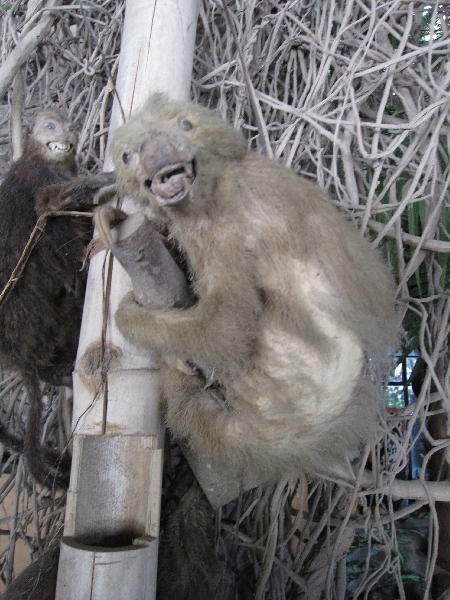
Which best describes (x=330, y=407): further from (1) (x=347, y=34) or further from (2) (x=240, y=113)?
(1) (x=347, y=34)

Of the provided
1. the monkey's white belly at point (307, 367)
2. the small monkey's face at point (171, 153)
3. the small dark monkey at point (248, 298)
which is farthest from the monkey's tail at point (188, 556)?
the small monkey's face at point (171, 153)

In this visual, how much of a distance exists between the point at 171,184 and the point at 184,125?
0.23 metres

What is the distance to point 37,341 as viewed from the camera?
1658mm

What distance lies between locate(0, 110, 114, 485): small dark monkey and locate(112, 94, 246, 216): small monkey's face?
40cm

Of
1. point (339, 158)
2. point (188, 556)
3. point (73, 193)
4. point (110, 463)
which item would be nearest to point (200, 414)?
point (110, 463)

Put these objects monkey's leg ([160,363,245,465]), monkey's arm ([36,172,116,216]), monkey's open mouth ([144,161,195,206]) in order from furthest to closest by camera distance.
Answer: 1. monkey's arm ([36,172,116,216])
2. monkey's leg ([160,363,245,465])
3. monkey's open mouth ([144,161,195,206])

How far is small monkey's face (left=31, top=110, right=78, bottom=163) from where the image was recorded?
6.03 ft

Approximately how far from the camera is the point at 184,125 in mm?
1178

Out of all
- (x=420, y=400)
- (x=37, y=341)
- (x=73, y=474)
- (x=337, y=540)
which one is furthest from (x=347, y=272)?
(x=37, y=341)

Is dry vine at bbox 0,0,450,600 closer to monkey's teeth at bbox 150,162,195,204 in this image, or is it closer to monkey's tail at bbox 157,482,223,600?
monkey's tail at bbox 157,482,223,600

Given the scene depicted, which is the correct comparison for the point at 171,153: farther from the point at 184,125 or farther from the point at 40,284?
the point at 40,284

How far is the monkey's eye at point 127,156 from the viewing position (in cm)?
118

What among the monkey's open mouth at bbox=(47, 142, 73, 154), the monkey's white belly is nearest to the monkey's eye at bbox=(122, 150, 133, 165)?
the monkey's white belly

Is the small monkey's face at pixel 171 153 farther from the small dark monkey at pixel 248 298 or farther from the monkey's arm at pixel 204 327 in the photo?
the monkey's arm at pixel 204 327
